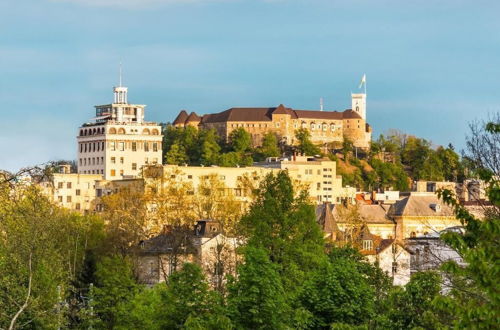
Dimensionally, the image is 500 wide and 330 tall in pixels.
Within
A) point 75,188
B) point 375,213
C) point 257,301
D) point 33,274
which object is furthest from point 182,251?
point 75,188

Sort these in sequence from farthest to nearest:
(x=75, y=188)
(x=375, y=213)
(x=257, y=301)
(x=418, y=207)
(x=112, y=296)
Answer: (x=75, y=188), (x=375, y=213), (x=418, y=207), (x=112, y=296), (x=257, y=301)

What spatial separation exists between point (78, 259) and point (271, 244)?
27.5 meters

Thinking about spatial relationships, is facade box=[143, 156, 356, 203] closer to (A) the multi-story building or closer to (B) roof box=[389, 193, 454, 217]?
(B) roof box=[389, 193, 454, 217]

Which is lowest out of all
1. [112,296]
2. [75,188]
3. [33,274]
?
[112,296]

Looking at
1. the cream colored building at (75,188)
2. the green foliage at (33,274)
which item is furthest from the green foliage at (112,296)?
the cream colored building at (75,188)

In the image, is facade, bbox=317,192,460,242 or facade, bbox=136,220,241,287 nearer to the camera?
facade, bbox=136,220,241,287

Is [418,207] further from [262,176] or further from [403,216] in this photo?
[262,176]

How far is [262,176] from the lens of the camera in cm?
16912

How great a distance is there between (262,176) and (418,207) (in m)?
24.4

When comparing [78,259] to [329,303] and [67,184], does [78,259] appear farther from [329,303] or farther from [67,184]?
[67,184]

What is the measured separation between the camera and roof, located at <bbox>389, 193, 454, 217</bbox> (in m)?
147

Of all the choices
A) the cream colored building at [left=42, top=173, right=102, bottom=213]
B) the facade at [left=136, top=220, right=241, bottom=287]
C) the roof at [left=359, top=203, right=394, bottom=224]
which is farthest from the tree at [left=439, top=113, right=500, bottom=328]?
the cream colored building at [left=42, top=173, right=102, bottom=213]

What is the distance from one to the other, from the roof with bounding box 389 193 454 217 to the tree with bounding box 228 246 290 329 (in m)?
97.7

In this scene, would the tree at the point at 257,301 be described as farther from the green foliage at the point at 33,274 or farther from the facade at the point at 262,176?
the facade at the point at 262,176
